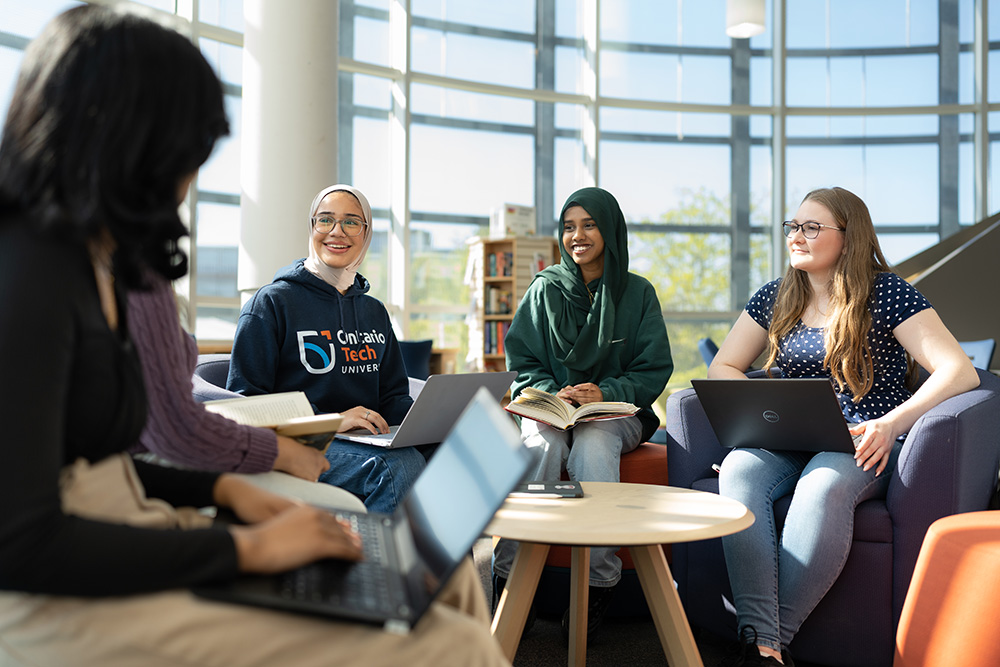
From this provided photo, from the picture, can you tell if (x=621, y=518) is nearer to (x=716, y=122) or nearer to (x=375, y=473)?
(x=375, y=473)

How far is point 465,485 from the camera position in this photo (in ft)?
3.17

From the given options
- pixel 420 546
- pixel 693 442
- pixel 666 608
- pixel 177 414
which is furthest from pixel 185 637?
pixel 693 442

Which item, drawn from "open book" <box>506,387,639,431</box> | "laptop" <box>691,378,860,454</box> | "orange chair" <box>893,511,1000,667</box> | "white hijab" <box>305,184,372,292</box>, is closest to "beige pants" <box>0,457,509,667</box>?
"orange chair" <box>893,511,1000,667</box>

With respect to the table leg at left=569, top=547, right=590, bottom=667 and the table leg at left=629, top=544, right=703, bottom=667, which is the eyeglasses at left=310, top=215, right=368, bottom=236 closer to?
the table leg at left=569, top=547, right=590, bottom=667

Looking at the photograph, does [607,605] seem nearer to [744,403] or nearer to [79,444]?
[744,403]

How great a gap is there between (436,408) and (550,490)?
1.28 ft

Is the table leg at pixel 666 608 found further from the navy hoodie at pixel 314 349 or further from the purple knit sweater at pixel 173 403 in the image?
the navy hoodie at pixel 314 349

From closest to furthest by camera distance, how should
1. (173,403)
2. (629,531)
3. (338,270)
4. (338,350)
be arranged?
(173,403) → (629,531) → (338,350) → (338,270)

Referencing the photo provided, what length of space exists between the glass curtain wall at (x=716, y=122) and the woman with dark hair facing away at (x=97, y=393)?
6530 mm

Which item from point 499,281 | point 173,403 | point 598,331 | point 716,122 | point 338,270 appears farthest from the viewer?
point 716,122

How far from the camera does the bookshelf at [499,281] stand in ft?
22.6

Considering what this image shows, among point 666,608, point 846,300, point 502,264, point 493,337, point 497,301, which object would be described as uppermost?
point 502,264

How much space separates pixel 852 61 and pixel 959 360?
6994mm

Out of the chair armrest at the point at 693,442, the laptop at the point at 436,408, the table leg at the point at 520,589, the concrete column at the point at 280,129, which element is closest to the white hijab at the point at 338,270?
the laptop at the point at 436,408
